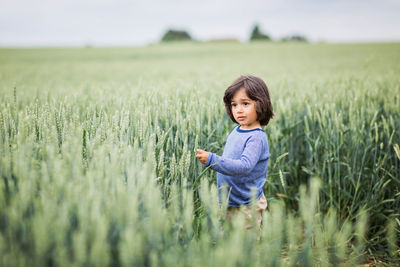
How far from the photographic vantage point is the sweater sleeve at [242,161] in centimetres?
133

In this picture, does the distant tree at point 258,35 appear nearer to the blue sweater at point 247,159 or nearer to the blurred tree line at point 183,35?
the blurred tree line at point 183,35

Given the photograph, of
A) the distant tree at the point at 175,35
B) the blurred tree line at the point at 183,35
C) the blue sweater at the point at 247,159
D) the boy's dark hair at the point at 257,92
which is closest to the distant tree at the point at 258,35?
the blurred tree line at the point at 183,35

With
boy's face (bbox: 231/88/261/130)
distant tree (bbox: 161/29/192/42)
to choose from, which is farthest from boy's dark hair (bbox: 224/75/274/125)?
distant tree (bbox: 161/29/192/42)

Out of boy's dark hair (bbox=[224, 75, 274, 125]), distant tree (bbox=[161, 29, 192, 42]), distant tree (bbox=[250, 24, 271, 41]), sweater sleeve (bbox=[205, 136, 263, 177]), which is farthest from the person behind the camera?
distant tree (bbox=[161, 29, 192, 42])

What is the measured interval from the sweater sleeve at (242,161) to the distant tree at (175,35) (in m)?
49.7

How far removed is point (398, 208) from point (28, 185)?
2393mm

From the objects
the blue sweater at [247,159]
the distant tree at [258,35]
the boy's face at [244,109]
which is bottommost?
the blue sweater at [247,159]

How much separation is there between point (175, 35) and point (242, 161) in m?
50.5

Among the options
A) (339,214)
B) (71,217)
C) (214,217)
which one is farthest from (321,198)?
(71,217)

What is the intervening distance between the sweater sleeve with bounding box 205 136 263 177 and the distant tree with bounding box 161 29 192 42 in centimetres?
4970

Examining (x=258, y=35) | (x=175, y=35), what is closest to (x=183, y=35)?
(x=175, y=35)

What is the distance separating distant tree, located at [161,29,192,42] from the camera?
48.6 metres

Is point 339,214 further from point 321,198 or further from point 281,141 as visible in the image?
point 281,141

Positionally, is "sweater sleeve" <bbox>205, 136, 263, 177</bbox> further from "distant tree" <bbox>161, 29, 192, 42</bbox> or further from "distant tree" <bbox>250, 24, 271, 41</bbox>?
"distant tree" <bbox>161, 29, 192, 42</bbox>
